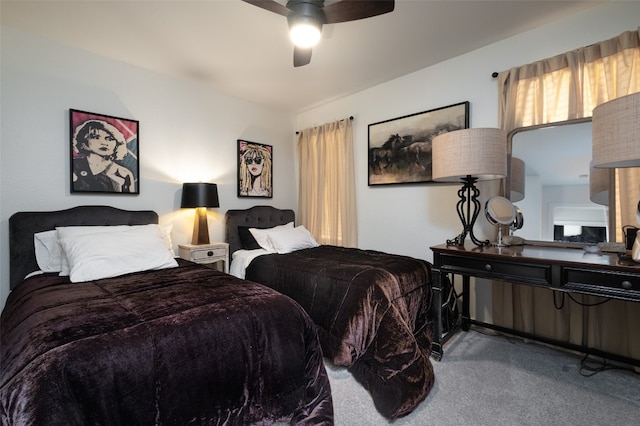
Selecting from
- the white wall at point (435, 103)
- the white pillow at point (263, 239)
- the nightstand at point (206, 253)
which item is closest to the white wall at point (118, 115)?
the nightstand at point (206, 253)

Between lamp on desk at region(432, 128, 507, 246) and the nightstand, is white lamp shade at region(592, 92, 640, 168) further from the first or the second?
the nightstand

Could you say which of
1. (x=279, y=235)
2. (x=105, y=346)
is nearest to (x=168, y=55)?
(x=279, y=235)

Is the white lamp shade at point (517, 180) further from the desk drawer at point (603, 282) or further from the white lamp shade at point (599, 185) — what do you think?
the desk drawer at point (603, 282)

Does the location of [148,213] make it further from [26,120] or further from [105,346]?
[105,346]

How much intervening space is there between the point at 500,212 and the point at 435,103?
4.42ft

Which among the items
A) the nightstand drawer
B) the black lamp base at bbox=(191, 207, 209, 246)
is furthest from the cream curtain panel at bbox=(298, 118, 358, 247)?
the black lamp base at bbox=(191, 207, 209, 246)

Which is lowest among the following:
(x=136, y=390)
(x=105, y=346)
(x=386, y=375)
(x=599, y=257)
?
(x=386, y=375)

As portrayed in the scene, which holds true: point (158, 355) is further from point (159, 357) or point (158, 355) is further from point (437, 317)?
point (437, 317)

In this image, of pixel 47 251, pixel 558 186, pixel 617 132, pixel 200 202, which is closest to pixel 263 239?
pixel 200 202

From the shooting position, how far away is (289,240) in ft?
10.6

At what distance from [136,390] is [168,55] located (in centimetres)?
285

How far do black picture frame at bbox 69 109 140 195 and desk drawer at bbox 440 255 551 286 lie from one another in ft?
9.92

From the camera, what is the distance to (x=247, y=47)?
2.69m

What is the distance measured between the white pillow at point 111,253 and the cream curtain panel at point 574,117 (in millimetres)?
2909
